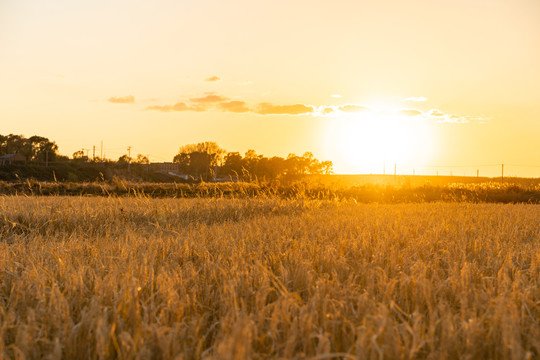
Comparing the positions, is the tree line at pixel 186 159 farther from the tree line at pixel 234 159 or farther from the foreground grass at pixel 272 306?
the foreground grass at pixel 272 306

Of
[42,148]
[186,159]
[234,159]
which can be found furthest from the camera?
[186,159]

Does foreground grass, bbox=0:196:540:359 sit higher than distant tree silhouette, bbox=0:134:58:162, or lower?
lower

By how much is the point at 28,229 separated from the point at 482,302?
606 centimetres

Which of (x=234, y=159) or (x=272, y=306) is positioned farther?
(x=234, y=159)

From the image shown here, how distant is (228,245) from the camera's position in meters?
4.02

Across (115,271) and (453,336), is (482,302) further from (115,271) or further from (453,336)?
(115,271)

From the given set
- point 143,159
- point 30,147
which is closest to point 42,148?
point 30,147

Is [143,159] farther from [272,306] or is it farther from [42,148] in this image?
[272,306]

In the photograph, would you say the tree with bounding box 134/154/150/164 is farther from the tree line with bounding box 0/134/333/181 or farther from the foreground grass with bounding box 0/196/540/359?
the foreground grass with bounding box 0/196/540/359

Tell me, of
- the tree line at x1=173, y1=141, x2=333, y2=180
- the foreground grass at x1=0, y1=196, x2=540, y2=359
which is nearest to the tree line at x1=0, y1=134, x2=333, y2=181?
the tree line at x1=173, y1=141, x2=333, y2=180

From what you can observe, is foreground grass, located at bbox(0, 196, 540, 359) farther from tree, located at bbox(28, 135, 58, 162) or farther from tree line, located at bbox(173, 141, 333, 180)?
tree, located at bbox(28, 135, 58, 162)

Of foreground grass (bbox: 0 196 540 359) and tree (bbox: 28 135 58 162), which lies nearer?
foreground grass (bbox: 0 196 540 359)

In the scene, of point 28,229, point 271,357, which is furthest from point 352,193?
point 271,357

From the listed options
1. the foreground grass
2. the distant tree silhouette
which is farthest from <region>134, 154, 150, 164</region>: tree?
the foreground grass
